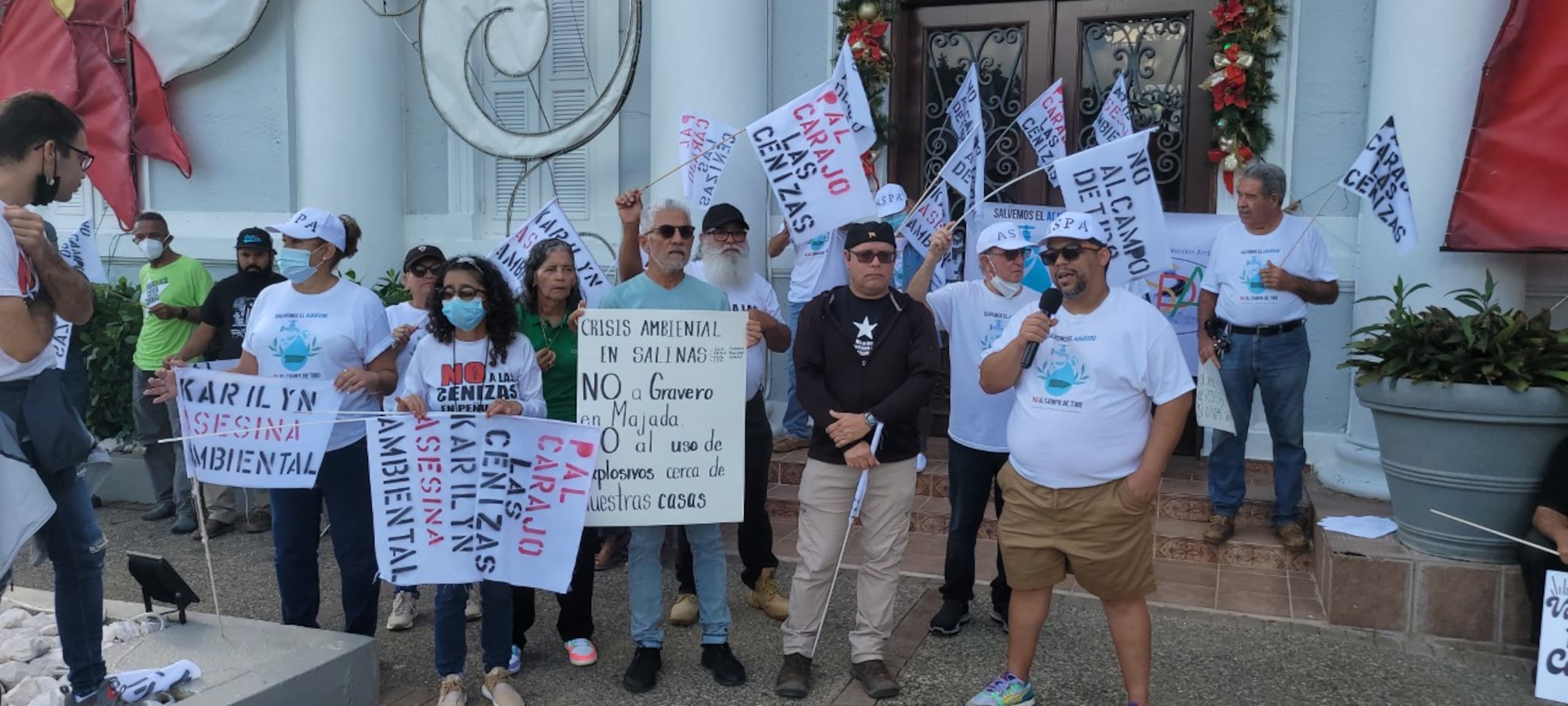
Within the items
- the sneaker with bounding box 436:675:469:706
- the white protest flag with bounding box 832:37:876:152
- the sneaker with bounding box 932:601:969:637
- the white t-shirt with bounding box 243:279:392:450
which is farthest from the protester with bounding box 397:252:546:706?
the white protest flag with bounding box 832:37:876:152

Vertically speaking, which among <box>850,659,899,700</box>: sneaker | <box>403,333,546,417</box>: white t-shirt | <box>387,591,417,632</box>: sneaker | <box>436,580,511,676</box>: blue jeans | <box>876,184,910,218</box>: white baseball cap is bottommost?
<box>387,591,417,632</box>: sneaker

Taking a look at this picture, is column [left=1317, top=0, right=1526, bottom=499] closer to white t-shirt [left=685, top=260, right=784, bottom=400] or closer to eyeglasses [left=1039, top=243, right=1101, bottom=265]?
eyeglasses [left=1039, top=243, right=1101, bottom=265]

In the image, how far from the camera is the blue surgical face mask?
13.4ft

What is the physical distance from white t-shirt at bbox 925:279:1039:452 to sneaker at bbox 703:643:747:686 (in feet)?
4.52

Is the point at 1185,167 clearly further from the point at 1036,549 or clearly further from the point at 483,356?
the point at 483,356

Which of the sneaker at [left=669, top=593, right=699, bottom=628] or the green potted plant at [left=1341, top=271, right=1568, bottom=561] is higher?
the green potted plant at [left=1341, top=271, right=1568, bottom=561]

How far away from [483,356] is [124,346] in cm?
512

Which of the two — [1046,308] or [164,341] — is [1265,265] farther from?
[164,341]

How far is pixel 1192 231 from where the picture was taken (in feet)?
21.5

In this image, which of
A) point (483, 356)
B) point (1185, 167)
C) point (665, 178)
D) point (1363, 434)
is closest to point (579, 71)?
point (665, 178)

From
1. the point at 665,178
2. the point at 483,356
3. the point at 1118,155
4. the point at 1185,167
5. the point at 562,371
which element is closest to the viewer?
the point at 483,356

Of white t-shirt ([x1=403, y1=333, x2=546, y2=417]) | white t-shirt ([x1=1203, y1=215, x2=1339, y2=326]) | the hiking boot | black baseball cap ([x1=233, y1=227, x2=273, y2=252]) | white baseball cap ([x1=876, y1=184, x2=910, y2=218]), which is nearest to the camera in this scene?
white t-shirt ([x1=403, y1=333, x2=546, y2=417])

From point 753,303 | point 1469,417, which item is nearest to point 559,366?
point 753,303

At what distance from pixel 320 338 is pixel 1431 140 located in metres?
5.79
